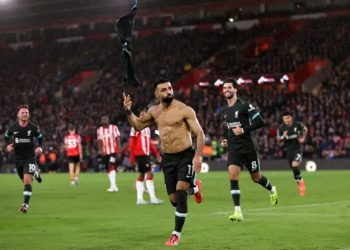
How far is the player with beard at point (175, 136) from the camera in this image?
13414 millimetres

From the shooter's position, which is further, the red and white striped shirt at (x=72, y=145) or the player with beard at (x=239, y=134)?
the red and white striped shirt at (x=72, y=145)

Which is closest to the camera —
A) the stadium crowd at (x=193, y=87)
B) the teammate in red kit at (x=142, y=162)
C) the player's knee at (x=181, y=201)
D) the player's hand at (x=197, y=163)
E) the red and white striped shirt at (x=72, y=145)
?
the player's hand at (x=197, y=163)

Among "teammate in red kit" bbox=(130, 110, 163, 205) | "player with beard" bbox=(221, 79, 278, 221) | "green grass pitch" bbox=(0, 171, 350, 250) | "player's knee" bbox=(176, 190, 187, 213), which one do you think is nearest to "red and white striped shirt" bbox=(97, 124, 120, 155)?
"green grass pitch" bbox=(0, 171, 350, 250)

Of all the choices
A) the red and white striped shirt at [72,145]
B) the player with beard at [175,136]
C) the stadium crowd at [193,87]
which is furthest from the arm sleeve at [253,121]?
the stadium crowd at [193,87]

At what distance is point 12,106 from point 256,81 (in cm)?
2135

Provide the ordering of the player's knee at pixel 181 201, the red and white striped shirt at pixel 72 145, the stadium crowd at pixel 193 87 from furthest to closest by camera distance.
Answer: the stadium crowd at pixel 193 87, the red and white striped shirt at pixel 72 145, the player's knee at pixel 181 201

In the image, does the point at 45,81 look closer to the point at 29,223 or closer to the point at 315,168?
the point at 315,168

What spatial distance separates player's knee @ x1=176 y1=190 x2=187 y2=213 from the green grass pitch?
1.70 ft

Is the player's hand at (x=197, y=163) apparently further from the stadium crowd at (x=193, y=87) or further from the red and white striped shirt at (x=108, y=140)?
the stadium crowd at (x=193, y=87)

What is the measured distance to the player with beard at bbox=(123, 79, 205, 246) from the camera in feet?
44.0

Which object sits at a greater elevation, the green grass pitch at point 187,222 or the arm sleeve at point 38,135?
the arm sleeve at point 38,135

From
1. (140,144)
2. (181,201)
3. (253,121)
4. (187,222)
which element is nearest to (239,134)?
(253,121)

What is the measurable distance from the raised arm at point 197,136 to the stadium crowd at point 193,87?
3285 cm

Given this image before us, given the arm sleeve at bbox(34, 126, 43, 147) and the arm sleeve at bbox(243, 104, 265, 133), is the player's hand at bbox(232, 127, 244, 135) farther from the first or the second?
the arm sleeve at bbox(34, 126, 43, 147)
